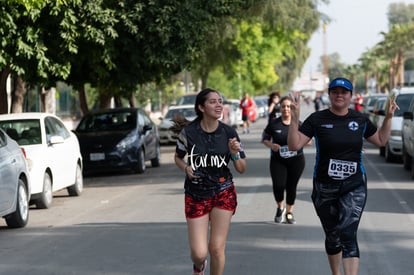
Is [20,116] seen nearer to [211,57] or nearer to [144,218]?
[144,218]

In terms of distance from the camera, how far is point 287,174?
12297 millimetres

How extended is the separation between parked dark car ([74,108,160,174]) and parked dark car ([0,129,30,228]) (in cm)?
802

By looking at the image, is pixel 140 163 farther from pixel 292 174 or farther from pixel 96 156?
pixel 292 174

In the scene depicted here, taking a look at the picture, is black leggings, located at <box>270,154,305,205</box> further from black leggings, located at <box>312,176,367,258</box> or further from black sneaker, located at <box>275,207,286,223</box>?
black leggings, located at <box>312,176,367,258</box>

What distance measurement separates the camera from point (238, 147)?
7.17m

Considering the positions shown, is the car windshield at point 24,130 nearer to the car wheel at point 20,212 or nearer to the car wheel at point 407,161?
the car wheel at point 20,212

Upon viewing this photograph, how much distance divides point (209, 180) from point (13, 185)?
5.56 meters

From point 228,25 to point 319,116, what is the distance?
27988 millimetres

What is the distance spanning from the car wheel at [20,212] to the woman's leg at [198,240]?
5.80 meters

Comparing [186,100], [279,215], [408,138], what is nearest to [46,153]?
[279,215]

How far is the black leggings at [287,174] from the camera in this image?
12.2 m

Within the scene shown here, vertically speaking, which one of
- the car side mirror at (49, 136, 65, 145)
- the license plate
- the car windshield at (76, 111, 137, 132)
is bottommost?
the license plate

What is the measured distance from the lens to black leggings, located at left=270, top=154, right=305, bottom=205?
40.2 feet

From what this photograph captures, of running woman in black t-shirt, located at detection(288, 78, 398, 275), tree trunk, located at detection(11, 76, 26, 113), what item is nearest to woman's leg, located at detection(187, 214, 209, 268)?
running woman in black t-shirt, located at detection(288, 78, 398, 275)
